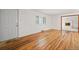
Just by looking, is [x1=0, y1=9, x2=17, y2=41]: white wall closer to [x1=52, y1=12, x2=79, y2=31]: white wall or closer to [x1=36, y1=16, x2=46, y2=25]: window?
[x1=36, y1=16, x2=46, y2=25]: window

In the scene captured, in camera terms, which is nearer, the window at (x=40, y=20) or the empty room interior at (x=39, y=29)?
the empty room interior at (x=39, y=29)

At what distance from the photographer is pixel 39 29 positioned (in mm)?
2602

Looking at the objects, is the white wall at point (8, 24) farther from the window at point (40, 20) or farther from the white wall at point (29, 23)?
the window at point (40, 20)

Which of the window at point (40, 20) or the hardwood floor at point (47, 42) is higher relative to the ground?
the window at point (40, 20)

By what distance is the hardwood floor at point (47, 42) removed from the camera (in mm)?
2435

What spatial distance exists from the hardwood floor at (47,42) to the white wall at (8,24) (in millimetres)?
166

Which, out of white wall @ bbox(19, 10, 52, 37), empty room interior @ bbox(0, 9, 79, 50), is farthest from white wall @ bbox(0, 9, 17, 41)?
white wall @ bbox(19, 10, 52, 37)

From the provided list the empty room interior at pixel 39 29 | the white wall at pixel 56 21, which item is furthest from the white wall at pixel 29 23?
the white wall at pixel 56 21

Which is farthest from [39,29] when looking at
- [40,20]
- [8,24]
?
[8,24]

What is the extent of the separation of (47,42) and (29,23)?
0.74 m

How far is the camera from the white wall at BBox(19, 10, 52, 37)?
2.52 meters
